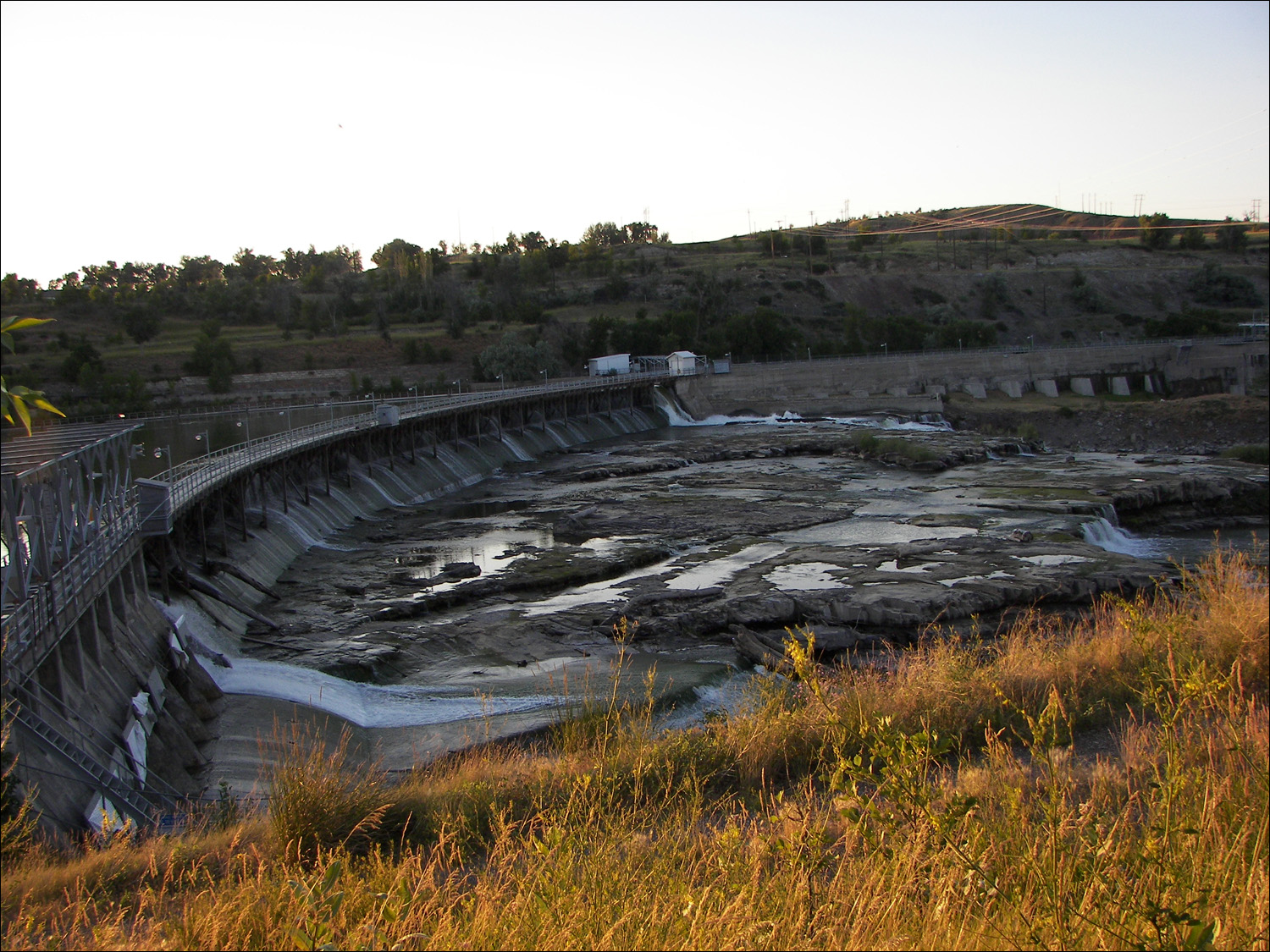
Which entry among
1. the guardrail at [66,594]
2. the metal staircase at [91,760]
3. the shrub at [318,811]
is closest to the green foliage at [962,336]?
the guardrail at [66,594]

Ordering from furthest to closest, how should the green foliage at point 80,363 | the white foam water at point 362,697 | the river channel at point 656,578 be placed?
the green foliage at point 80,363
the river channel at point 656,578
the white foam water at point 362,697

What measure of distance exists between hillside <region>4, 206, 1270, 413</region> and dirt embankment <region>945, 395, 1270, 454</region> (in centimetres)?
3036

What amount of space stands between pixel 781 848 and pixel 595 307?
121433 mm

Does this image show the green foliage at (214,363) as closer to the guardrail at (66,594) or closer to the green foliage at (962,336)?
the guardrail at (66,594)

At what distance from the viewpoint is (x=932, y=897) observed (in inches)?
179

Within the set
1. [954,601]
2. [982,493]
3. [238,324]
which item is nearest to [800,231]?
[238,324]

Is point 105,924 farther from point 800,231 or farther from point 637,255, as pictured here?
point 800,231

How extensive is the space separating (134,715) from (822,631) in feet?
43.8

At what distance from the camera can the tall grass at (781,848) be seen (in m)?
4.45

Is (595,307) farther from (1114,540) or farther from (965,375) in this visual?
(1114,540)

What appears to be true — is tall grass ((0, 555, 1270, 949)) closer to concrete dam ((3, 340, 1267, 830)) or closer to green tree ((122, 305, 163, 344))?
concrete dam ((3, 340, 1267, 830))

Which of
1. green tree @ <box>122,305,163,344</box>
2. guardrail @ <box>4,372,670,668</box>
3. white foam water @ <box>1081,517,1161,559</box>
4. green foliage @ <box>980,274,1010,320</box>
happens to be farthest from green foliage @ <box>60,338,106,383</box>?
green foliage @ <box>980,274,1010,320</box>

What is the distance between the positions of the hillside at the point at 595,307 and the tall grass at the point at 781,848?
6518cm

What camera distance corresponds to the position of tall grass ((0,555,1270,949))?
14.6 ft
